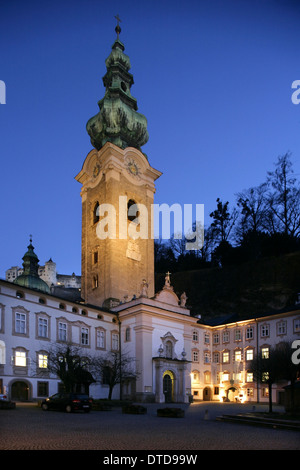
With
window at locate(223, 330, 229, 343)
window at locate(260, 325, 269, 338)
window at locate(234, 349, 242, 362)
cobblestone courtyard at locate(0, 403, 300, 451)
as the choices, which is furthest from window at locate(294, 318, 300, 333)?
cobblestone courtyard at locate(0, 403, 300, 451)

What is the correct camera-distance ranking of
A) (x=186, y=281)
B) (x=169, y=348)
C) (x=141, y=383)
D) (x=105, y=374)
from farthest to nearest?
(x=186, y=281) < (x=169, y=348) < (x=141, y=383) < (x=105, y=374)

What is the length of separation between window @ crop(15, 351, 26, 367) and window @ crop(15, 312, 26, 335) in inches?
55.1

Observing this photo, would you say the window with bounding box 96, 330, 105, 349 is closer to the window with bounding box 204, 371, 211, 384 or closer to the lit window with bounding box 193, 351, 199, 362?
the lit window with bounding box 193, 351, 199, 362

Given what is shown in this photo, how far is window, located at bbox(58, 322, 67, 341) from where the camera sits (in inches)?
1412

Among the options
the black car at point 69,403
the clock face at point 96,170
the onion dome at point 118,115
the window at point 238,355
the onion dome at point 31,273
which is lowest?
the window at point 238,355

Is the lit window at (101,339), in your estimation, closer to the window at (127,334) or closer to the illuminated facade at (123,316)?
the illuminated facade at (123,316)

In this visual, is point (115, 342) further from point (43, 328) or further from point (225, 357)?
point (225, 357)

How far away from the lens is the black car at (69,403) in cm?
2356

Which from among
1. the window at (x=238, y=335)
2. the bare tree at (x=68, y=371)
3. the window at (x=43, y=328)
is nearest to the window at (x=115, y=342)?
the window at (x=43, y=328)

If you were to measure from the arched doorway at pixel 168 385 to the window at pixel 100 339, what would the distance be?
20.1 ft

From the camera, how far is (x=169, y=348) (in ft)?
139
